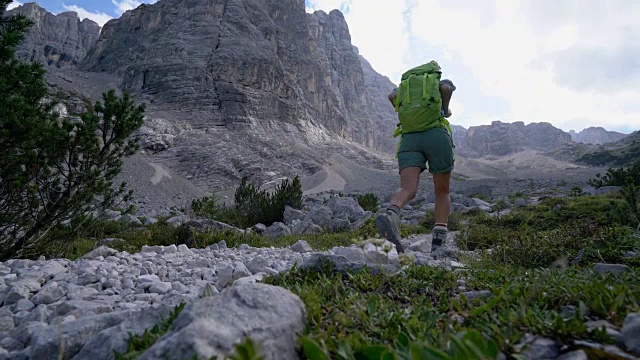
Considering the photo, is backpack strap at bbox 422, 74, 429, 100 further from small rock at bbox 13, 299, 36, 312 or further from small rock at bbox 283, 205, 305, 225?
small rock at bbox 283, 205, 305, 225

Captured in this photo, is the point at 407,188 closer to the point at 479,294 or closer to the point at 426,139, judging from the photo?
the point at 426,139

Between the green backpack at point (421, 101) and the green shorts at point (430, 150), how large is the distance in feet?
0.33

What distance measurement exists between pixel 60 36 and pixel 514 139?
196 m

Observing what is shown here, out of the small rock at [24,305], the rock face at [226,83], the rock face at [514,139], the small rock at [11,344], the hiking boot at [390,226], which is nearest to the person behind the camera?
the small rock at [11,344]

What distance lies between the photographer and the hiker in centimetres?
469

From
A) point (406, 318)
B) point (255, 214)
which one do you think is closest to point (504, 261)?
point (406, 318)

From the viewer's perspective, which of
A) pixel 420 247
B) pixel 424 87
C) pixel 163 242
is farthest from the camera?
pixel 163 242

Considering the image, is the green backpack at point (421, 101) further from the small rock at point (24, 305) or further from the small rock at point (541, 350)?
the small rock at point (24, 305)

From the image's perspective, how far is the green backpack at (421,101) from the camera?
15.4ft

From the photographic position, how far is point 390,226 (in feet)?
14.3

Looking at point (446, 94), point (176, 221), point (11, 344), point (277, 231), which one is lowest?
point (176, 221)

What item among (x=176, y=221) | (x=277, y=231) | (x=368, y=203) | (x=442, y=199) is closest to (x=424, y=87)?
(x=442, y=199)

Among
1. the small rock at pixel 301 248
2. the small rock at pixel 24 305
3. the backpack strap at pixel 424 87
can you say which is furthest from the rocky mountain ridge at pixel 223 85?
the small rock at pixel 24 305

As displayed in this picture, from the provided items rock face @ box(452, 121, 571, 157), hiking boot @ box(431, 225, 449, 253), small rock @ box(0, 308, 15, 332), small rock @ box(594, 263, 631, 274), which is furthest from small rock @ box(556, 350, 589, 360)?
rock face @ box(452, 121, 571, 157)
